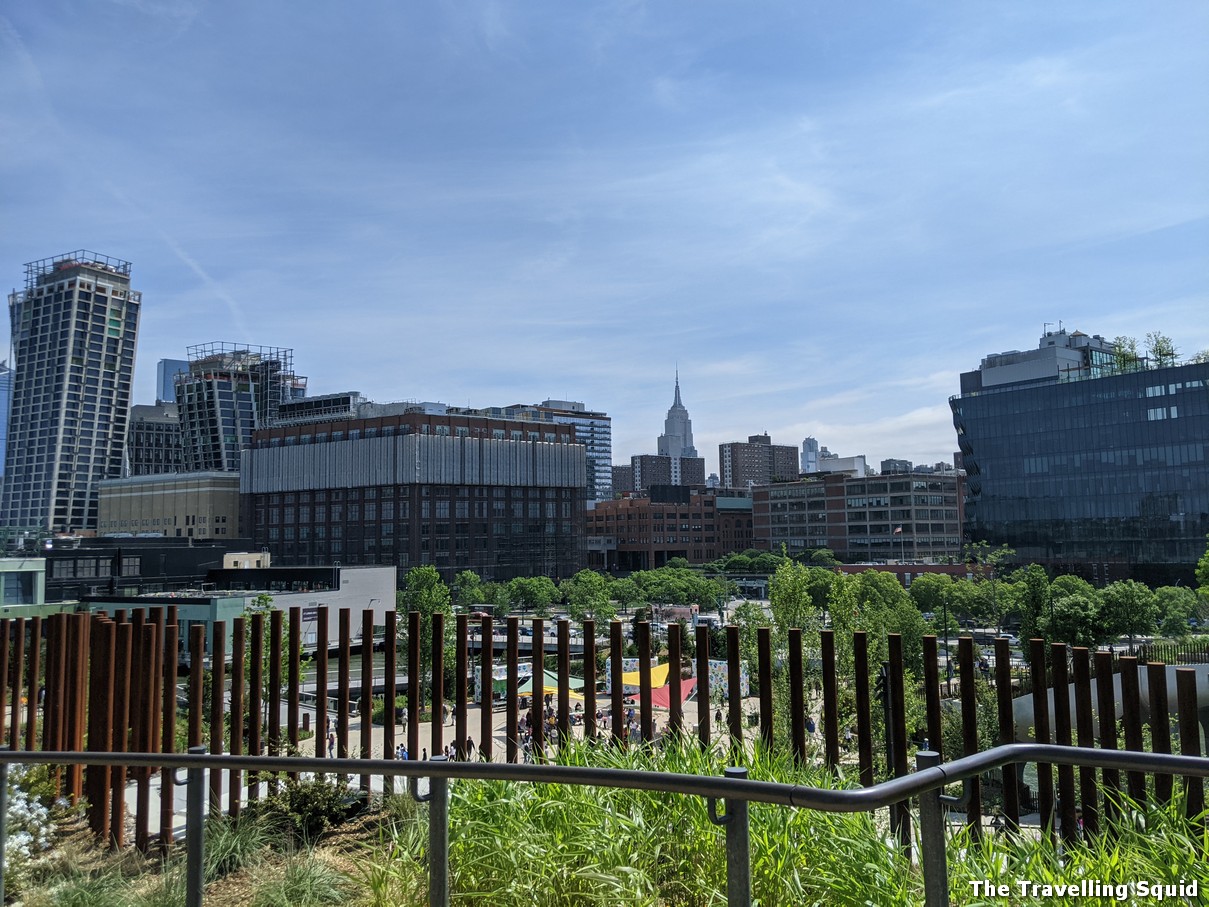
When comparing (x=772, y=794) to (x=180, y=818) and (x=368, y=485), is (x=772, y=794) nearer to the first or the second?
(x=180, y=818)

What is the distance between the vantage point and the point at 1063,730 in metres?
5.38

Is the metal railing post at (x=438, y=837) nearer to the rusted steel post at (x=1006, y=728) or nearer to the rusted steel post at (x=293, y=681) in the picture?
the rusted steel post at (x=1006, y=728)

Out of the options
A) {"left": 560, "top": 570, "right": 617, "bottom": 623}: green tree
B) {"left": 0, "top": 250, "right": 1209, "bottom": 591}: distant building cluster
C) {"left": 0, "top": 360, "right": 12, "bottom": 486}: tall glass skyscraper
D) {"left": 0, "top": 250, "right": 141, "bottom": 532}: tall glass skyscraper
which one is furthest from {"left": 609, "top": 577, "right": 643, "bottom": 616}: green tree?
{"left": 0, "top": 360, "right": 12, "bottom": 486}: tall glass skyscraper

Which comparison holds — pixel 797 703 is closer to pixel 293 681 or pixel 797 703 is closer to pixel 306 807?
pixel 306 807

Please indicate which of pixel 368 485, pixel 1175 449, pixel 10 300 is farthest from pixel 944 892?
pixel 10 300

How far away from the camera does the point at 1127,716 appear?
5285mm

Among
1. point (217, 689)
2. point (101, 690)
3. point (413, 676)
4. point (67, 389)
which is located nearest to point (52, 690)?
point (101, 690)

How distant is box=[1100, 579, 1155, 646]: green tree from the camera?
181ft

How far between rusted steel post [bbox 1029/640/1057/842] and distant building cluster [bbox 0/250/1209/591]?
230 ft

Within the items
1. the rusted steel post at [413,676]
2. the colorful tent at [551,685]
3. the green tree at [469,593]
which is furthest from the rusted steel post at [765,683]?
the green tree at [469,593]

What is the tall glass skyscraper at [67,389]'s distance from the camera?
6545 inches

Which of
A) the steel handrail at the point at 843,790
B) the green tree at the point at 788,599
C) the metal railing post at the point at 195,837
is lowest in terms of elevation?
the green tree at the point at 788,599

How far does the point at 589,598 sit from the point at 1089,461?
5460cm

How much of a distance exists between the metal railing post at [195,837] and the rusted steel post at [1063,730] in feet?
14.9
